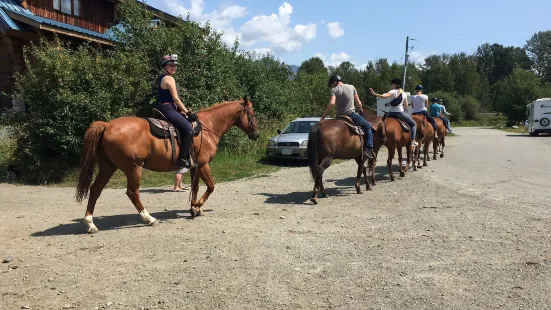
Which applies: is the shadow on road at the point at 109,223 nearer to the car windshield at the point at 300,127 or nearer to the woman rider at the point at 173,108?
the woman rider at the point at 173,108

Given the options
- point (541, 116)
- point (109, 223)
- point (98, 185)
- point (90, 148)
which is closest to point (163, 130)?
point (90, 148)

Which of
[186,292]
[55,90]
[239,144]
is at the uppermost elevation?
[55,90]

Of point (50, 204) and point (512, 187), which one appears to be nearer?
point (50, 204)

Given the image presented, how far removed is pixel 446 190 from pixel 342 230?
4.22 metres

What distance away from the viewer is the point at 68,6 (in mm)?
21547

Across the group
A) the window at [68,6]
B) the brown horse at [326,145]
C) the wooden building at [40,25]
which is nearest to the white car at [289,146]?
the brown horse at [326,145]

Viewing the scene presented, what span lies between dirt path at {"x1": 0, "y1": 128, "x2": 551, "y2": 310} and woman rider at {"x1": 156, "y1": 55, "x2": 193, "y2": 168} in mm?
1226

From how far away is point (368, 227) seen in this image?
6672mm

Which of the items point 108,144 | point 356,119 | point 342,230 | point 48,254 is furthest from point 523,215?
point 48,254

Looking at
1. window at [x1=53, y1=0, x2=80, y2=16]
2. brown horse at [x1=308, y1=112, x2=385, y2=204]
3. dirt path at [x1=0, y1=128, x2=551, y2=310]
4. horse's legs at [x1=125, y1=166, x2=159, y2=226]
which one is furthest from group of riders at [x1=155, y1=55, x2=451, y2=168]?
window at [x1=53, y1=0, x2=80, y2=16]

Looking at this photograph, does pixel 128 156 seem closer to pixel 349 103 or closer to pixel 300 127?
pixel 349 103

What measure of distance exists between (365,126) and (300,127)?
771cm

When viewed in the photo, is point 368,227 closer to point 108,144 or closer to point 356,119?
point 356,119

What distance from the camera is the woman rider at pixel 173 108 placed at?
23.4 ft
